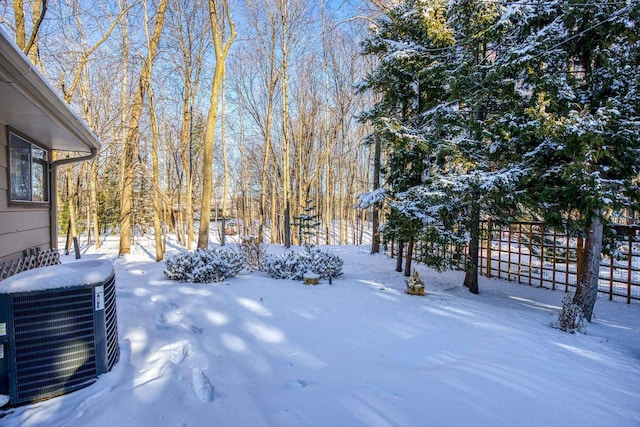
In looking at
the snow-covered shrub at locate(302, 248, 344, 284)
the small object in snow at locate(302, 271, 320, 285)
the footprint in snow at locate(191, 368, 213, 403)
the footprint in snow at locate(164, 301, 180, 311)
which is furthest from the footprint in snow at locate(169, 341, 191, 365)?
the snow-covered shrub at locate(302, 248, 344, 284)

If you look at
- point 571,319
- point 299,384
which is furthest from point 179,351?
point 571,319

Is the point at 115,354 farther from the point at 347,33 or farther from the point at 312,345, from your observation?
the point at 347,33

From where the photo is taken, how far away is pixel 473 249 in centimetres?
645

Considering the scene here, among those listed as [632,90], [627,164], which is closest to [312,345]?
[627,164]

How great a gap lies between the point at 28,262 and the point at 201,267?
2.55 m

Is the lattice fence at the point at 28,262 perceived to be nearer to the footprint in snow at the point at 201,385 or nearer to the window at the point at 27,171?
the window at the point at 27,171

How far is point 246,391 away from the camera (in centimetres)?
237

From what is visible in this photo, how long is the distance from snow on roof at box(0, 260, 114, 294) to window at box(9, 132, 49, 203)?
164cm

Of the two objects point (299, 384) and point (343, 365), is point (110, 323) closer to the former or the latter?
point (299, 384)

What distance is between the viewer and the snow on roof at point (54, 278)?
2.04 metres

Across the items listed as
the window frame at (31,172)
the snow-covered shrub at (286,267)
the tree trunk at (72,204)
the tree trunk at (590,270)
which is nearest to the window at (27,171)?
the window frame at (31,172)

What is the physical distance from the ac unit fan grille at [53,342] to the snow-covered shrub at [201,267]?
11.7ft

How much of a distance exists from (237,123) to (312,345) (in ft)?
53.9

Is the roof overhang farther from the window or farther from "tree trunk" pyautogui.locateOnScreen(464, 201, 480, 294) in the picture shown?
"tree trunk" pyautogui.locateOnScreen(464, 201, 480, 294)
